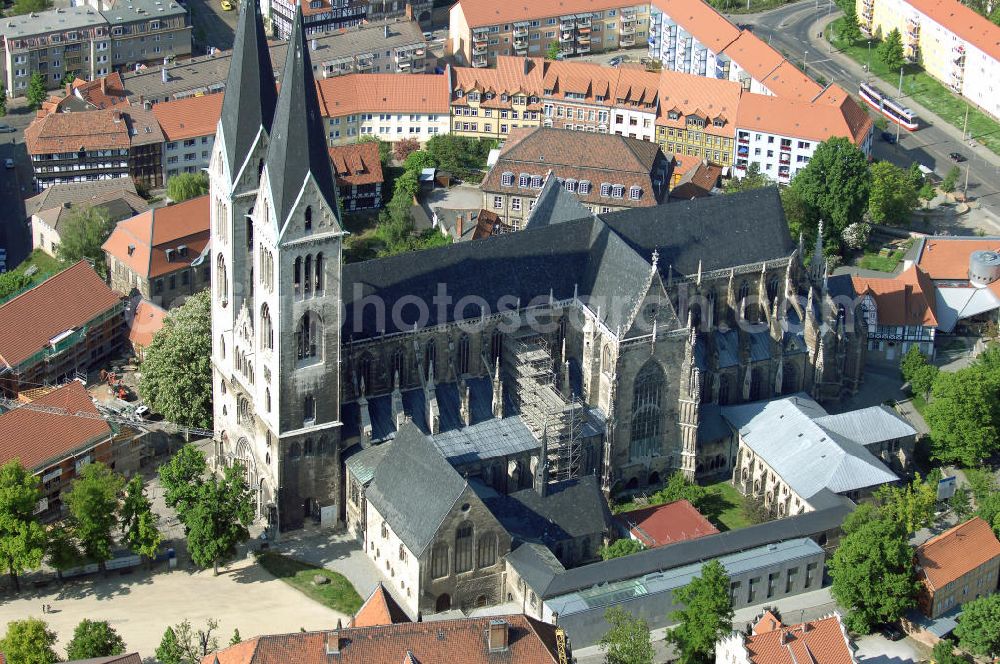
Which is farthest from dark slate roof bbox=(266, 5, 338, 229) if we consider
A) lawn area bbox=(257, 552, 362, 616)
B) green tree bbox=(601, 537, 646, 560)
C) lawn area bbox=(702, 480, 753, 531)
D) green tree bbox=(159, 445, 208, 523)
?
lawn area bbox=(702, 480, 753, 531)

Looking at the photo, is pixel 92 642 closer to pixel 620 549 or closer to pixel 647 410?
pixel 620 549

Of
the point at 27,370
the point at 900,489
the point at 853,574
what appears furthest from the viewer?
the point at 27,370

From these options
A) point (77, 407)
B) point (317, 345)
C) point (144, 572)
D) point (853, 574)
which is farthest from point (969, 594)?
point (77, 407)

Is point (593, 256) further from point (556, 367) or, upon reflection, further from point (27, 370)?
point (27, 370)


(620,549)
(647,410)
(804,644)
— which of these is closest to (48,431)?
(620,549)

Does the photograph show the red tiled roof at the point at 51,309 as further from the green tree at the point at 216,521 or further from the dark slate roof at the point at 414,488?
the dark slate roof at the point at 414,488

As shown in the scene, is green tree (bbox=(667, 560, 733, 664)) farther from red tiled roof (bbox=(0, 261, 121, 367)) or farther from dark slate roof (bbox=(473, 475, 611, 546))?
red tiled roof (bbox=(0, 261, 121, 367))

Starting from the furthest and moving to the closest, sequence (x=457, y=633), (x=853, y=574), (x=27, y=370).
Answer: (x=27, y=370) < (x=853, y=574) < (x=457, y=633)
